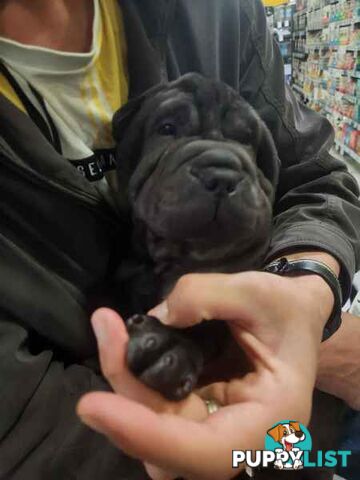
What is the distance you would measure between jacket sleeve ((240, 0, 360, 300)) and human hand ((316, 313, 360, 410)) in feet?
0.44

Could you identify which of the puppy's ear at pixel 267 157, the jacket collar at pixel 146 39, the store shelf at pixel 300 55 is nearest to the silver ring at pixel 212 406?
the puppy's ear at pixel 267 157

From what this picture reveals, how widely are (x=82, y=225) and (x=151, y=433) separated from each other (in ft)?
1.24

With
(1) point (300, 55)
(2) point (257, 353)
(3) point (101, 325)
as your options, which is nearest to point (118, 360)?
(3) point (101, 325)

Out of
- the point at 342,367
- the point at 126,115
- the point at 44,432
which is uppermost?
the point at 126,115

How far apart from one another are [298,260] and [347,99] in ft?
9.99

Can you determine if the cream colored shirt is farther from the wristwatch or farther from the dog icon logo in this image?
the dog icon logo

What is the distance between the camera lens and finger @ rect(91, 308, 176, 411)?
44 centimetres

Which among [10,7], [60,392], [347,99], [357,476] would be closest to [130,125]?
[10,7]

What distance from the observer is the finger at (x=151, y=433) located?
384 mm

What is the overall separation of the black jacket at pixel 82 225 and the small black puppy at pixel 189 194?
0.25ft

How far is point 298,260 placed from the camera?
0.68 m

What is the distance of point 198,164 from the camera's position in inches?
22.7

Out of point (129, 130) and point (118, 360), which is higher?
point (129, 130)

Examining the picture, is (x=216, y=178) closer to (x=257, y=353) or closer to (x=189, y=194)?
(x=189, y=194)
